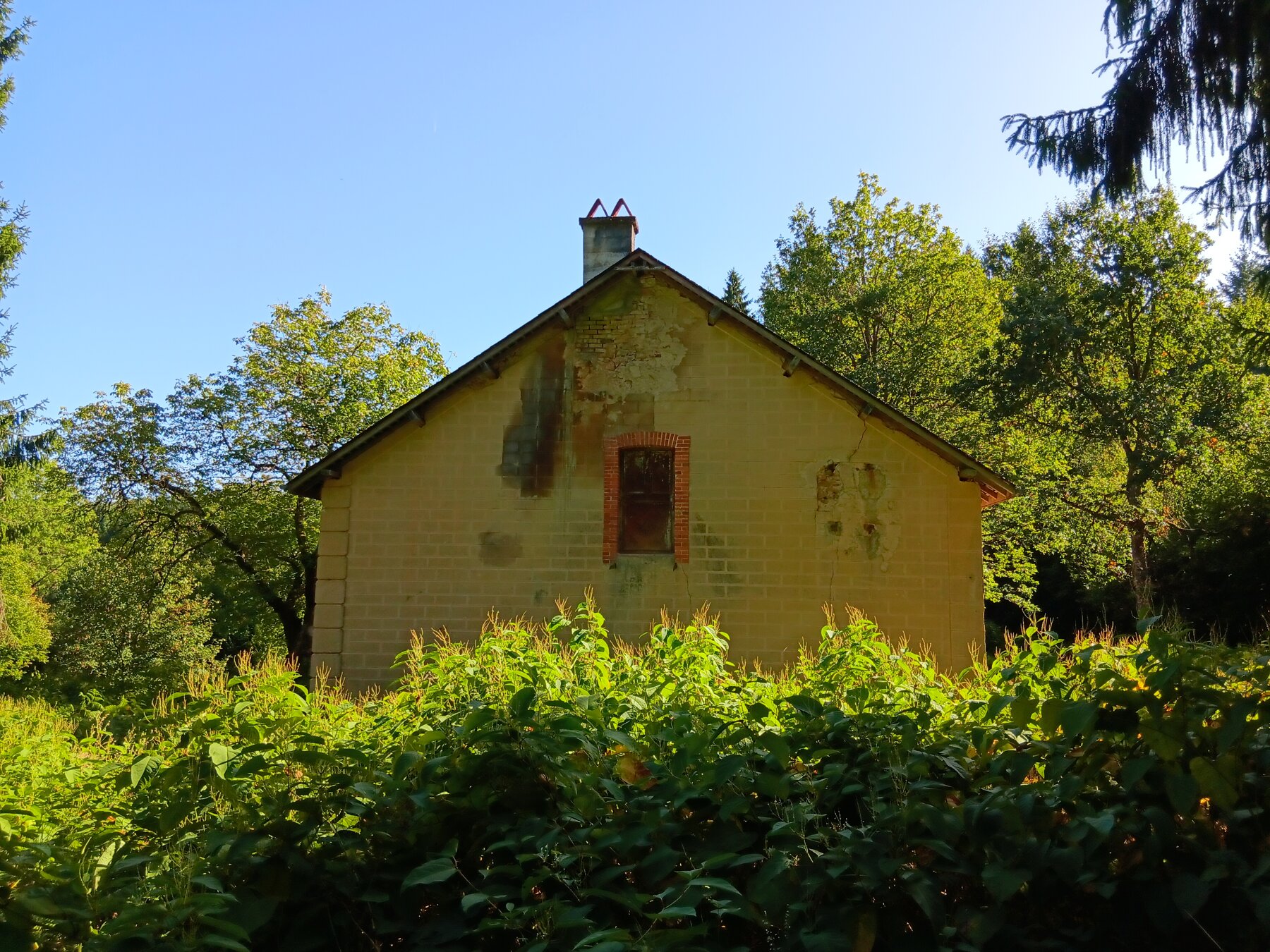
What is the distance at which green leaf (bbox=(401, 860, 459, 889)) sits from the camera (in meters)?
3.07

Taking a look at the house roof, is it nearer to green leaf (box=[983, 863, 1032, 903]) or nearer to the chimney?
the chimney

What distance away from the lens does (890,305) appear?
28.7 m

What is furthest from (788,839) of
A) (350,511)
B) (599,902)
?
(350,511)

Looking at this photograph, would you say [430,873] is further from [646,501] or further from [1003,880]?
[646,501]

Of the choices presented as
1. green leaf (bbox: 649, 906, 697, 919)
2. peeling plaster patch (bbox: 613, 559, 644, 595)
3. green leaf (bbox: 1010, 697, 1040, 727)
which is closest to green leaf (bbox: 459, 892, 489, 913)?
green leaf (bbox: 649, 906, 697, 919)

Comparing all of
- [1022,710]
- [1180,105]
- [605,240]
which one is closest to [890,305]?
[605,240]

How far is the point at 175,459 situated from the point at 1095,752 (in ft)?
79.2

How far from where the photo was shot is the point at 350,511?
13.5 metres

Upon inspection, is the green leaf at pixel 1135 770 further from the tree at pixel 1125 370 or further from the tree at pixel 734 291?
the tree at pixel 734 291

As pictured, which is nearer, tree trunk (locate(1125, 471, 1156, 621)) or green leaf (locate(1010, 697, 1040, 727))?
green leaf (locate(1010, 697, 1040, 727))

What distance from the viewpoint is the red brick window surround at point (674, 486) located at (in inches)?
513

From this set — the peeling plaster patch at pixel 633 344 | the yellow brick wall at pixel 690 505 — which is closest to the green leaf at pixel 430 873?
the yellow brick wall at pixel 690 505

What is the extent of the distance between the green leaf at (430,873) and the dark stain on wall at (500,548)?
9.98m

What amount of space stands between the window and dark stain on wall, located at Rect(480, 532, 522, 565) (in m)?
1.42
